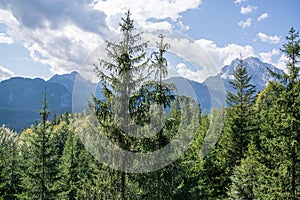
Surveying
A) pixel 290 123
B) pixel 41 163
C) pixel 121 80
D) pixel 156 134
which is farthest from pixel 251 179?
pixel 41 163

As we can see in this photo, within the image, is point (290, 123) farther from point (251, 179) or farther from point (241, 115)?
point (241, 115)

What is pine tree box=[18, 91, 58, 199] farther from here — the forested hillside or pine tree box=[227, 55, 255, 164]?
pine tree box=[227, 55, 255, 164]

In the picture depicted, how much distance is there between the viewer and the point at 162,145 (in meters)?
13.8

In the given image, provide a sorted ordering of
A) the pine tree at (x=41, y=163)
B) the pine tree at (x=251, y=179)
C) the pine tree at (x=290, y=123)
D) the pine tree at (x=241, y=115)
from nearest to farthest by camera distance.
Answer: the pine tree at (x=290, y=123) < the pine tree at (x=251, y=179) < the pine tree at (x=41, y=163) < the pine tree at (x=241, y=115)

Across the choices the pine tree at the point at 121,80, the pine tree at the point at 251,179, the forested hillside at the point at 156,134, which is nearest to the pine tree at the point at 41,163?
the forested hillside at the point at 156,134

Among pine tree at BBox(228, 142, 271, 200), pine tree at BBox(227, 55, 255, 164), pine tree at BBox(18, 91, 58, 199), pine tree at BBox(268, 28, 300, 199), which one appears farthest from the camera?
pine tree at BBox(227, 55, 255, 164)

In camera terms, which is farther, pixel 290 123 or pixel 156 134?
pixel 290 123

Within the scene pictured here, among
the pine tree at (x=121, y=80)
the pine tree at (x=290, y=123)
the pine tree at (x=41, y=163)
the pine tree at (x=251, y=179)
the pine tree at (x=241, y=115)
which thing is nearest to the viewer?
the pine tree at (x=121, y=80)

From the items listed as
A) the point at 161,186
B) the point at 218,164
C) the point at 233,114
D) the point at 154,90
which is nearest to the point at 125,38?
the point at 154,90

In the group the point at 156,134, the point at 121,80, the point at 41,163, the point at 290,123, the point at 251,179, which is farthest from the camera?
the point at 41,163

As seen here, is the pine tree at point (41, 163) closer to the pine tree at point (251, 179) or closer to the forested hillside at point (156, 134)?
the forested hillside at point (156, 134)

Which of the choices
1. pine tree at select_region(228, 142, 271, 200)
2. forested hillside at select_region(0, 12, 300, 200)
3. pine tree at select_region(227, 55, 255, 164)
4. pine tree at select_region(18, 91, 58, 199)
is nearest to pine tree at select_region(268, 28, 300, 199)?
forested hillside at select_region(0, 12, 300, 200)

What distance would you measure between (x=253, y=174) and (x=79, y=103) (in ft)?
37.7

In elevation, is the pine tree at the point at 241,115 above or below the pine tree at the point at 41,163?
above
